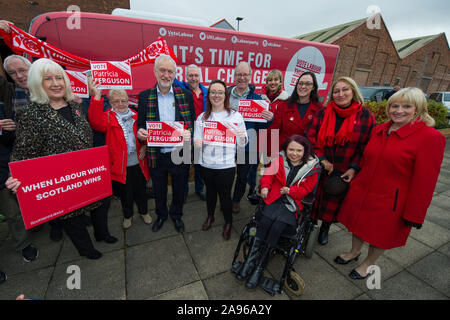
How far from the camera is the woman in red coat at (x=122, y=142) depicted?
2240mm

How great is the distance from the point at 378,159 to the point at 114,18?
5299 millimetres

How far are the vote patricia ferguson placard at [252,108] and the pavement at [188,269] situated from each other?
1.73 metres

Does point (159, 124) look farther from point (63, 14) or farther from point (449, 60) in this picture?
point (449, 60)

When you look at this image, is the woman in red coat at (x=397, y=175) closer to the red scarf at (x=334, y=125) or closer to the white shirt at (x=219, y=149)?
the red scarf at (x=334, y=125)

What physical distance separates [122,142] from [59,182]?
A: 78cm

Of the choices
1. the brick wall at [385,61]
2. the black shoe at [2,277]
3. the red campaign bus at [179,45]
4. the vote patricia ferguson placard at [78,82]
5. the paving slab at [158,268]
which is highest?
the brick wall at [385,61]

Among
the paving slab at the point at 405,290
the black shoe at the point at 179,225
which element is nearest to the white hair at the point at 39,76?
the black shoe at the point at 179,225

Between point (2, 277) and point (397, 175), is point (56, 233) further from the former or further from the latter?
point (397, 175)

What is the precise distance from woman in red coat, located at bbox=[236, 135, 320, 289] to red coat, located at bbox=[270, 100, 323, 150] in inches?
18.7

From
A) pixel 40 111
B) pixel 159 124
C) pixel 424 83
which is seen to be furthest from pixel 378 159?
pixel 424 83

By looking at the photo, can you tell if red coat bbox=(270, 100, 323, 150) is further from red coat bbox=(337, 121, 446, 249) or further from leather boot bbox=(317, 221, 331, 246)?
leather boot bbox=(317, 221, 331, 246)

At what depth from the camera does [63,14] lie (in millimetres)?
3773

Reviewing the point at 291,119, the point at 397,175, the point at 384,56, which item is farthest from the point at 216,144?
the point at 384,56

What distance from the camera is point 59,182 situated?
181cm
